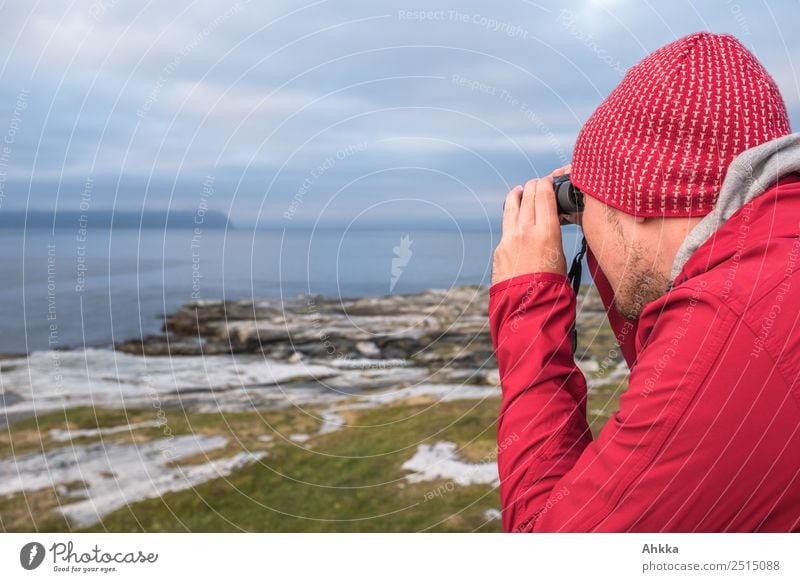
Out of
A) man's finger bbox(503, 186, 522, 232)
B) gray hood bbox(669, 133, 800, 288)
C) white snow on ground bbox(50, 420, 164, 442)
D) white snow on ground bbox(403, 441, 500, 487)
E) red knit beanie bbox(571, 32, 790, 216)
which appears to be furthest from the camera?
white snow on ground bbox(50, 420, 164, 442)

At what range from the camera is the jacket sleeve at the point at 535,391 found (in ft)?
5.90

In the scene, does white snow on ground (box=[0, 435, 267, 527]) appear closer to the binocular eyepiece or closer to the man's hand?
the man's hand

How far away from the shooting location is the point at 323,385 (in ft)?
27.8

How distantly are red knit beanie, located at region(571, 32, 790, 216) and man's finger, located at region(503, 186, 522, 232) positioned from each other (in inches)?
13.6

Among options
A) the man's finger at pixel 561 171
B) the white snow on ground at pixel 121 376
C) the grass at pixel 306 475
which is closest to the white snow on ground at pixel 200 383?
the white snow on ground at pixel 121 376

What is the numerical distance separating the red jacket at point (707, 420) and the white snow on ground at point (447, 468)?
154 inches

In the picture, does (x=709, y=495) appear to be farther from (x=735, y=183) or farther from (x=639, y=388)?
(x=735, y=183)

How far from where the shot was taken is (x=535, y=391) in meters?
1.88

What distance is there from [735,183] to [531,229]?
1.98 ft

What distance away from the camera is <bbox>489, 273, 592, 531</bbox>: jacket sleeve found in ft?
5.90

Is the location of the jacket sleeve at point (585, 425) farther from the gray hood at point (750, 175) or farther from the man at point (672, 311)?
the gray hood at point (750, 175)

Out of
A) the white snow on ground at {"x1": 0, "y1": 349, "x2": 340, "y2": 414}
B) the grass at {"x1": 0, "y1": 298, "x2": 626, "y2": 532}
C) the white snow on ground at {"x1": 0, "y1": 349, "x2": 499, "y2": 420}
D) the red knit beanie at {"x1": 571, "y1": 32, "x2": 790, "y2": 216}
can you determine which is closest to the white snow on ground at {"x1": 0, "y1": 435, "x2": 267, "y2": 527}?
the grass at {"x1": 0, "y1": 298, "x2": 626, "y2": 532}

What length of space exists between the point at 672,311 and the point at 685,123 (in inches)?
21.3
